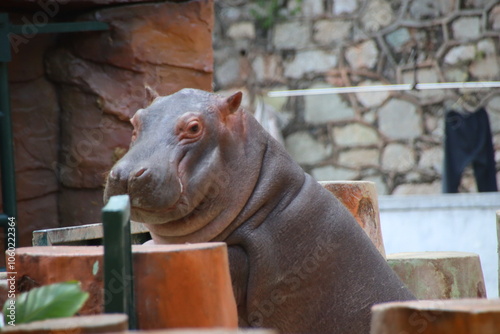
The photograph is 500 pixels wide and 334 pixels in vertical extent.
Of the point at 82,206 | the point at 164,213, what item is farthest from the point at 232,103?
the point at 82,206

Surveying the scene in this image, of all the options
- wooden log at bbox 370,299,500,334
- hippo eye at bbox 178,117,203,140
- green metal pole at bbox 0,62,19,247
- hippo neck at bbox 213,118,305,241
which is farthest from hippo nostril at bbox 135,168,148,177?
green metal pole at bbox 0,62,19,247

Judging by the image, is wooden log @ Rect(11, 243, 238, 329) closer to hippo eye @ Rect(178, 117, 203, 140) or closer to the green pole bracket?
the green pole bracket

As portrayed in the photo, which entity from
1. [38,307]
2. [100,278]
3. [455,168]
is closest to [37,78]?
[100,278]

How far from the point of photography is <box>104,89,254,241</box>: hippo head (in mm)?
2521

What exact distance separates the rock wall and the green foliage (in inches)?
196

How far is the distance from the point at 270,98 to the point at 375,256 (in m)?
6.54

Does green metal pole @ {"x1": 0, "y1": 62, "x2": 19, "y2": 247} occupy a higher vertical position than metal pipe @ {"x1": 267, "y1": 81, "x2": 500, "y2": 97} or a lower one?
lower

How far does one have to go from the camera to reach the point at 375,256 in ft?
9.60

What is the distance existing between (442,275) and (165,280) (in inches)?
87.4

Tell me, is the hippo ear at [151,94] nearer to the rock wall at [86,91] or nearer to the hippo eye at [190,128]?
the hippo eye at [190,128]

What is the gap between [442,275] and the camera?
390 cm

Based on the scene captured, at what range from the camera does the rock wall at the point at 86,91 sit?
4320 millimetres

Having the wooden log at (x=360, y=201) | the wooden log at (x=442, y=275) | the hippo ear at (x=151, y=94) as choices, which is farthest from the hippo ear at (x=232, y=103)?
the wooden log at (x=442, y=275)

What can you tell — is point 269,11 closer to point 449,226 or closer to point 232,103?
point 449,226
